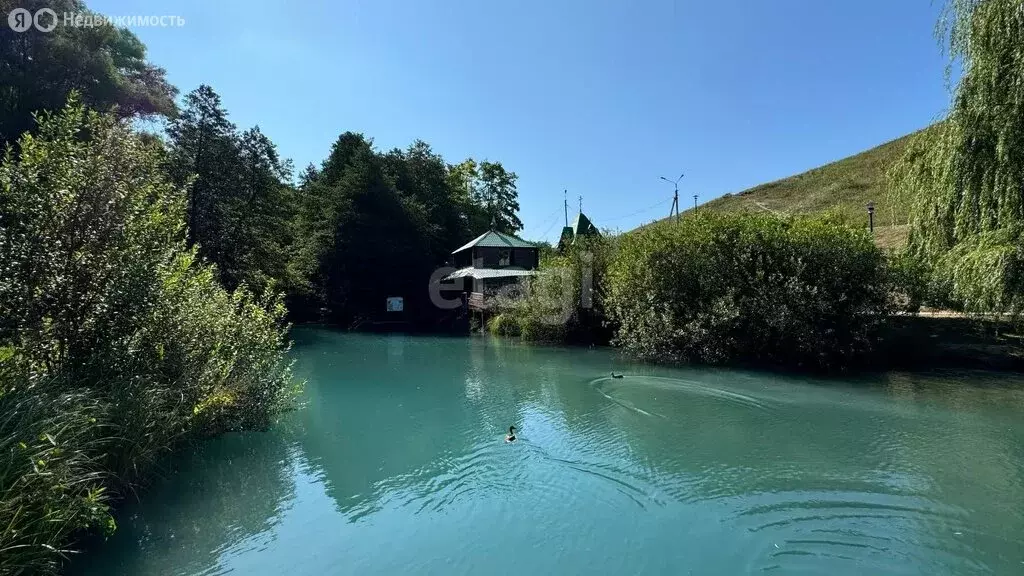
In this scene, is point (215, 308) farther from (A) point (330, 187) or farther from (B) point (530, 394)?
(A) point (330, 187)

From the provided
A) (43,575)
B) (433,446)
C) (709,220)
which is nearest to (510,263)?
(709,220)

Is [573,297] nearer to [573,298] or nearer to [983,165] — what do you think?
[573,298]

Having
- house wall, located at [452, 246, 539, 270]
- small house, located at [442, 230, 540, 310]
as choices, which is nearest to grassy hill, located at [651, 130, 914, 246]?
house wall, located at [452, 246, 539, 270]

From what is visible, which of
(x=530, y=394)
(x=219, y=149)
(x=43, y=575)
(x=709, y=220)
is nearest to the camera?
(x=43, y=575)

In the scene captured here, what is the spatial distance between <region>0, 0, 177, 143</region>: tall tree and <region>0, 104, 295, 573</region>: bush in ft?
48.4

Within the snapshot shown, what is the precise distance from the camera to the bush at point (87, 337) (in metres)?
4.78

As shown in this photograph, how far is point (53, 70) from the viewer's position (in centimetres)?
2080

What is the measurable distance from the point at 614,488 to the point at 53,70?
89.7 ft

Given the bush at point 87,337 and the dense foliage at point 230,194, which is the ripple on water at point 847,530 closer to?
the bush at point 87,337

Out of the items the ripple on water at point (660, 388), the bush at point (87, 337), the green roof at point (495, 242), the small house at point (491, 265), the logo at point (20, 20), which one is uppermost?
the logo at point (20, 20)

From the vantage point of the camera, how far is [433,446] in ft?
33.0

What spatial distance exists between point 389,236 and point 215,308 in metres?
26.6

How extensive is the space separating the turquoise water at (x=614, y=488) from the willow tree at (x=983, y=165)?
2.86m

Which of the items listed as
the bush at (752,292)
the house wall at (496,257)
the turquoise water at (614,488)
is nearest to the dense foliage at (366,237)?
the house wall at (496,257)
